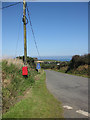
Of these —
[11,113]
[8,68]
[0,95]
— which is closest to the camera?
[11,113]

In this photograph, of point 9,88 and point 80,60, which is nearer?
point 9,88

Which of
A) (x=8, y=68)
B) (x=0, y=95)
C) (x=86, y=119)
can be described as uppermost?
(x=8, y=68)

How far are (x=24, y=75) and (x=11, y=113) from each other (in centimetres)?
558

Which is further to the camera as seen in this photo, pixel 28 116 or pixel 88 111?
pixel 88 111

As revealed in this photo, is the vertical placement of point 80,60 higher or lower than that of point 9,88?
higher

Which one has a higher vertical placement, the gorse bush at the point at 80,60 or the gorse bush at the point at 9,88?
the gorse bush at the point at 80,60

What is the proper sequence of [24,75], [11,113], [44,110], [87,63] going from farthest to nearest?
1. [87,63]
2. [24,75]
3. [44,110]
4. [11,113]

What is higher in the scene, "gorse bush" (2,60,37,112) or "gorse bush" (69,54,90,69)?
"gorse bush" (69,54,90,69)

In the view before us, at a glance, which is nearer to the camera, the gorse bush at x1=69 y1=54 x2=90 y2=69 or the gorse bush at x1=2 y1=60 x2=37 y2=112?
the gorse bush at x1=2 y1=60 x2=37 y2=112

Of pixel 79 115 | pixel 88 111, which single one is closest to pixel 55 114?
pixel 79 115

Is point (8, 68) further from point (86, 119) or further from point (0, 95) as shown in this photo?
point (86, 119)

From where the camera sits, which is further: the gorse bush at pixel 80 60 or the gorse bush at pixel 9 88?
the gorse bush at pixel 80 60

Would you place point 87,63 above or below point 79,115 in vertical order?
above

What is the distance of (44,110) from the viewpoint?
17.4ft
